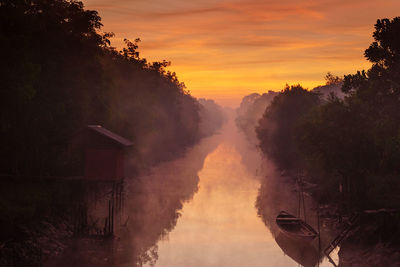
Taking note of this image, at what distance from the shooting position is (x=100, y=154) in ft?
120

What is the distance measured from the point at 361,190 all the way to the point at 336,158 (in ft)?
12.0

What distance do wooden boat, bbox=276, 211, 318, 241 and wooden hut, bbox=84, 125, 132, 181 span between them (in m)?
14.5

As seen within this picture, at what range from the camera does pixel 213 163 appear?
88.7 metres

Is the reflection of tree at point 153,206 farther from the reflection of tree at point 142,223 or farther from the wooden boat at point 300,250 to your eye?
the wooden boat at point 300,250

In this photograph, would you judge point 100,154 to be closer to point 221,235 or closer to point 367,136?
point 221,235

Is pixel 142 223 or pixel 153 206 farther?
pixel 153 206

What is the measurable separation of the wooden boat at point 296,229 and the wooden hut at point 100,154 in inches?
572

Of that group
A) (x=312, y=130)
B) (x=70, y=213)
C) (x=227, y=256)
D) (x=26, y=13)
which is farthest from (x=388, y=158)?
(x=26, y=13)

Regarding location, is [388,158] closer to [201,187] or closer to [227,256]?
[227,256]

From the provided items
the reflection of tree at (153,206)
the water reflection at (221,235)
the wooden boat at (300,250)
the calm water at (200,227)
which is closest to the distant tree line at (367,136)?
the calm water at (200,227)

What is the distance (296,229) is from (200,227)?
893 cm

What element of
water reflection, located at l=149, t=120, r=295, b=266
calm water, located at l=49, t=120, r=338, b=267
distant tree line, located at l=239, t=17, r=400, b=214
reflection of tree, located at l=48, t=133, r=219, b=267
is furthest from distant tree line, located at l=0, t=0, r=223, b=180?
distant tree line, located at l=239, t=17, r=400, b=214

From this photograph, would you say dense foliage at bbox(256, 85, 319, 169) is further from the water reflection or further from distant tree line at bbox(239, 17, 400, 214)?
distant tree line at bbox(239, 17, 400, 214)

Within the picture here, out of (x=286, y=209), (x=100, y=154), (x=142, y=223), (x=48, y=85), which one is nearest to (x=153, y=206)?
(x=142, y=223)
